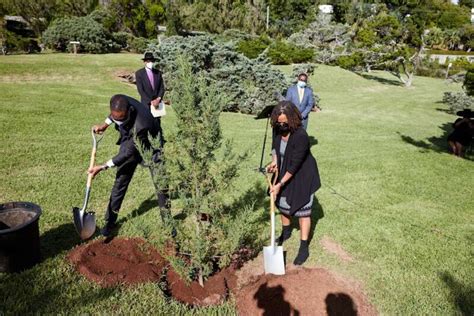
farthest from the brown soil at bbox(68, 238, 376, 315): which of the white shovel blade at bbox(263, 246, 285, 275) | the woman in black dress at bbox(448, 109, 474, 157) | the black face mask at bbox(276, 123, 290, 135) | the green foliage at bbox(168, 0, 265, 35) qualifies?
the green foliage at bbox(168, 0, 265, 35)

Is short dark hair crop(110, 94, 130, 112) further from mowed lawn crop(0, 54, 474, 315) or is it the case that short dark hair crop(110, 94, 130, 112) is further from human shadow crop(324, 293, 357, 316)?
human shadow crop(324, 293, 357, 316)

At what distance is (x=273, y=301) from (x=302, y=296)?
1.08 feet

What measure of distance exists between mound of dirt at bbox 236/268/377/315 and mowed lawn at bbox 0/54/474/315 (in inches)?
7.8

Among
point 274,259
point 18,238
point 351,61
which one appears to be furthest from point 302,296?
point 351,61

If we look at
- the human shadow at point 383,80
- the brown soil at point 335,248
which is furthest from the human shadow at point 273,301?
the human shadow at point 383,80

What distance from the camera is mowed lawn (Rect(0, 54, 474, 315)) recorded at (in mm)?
3689

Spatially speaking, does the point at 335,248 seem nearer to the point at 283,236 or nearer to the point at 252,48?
the point at 283,236

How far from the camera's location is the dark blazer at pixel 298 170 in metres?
3.96

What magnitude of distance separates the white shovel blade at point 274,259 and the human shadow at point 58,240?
2.45 meters

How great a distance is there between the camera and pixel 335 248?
4953mm

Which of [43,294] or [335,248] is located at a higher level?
[43,294]

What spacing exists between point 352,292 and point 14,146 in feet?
24.6

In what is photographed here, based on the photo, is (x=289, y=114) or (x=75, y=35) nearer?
(x=289, y=114)

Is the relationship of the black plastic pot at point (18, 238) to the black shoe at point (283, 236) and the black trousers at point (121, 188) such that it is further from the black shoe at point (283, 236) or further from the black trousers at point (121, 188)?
the black shoe at point (283, 236)
